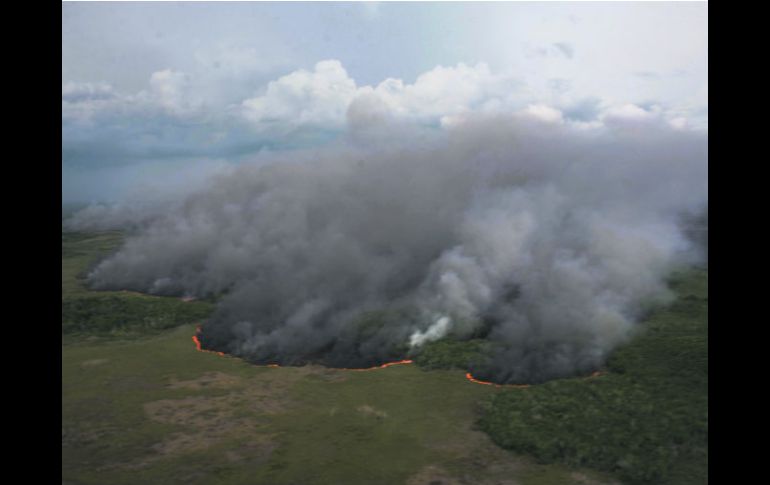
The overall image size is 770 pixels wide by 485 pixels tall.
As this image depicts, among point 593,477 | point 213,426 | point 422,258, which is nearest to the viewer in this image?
point 593,477

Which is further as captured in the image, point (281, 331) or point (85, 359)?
point (281, 331)

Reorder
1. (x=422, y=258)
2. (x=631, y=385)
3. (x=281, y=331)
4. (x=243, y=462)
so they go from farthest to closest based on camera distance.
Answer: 1. (x=422, y=258)
2. (x=281, y=331)
3. (x=631, y=385)
4. (x=243, y=462)

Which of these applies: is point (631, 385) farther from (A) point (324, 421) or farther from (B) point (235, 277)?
(B) point (235, 277)

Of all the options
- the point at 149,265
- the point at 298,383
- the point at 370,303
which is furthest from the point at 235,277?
the point at 298,383

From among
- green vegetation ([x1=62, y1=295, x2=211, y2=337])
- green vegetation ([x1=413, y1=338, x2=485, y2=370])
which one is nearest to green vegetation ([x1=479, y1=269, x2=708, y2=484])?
→ green vegetation ([x1=413, y1=338, x2=485, y2=370])

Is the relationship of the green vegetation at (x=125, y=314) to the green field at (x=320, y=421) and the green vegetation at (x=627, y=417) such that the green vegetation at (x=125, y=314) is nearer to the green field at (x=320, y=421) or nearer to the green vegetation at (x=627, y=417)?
the green field at (x=320, y=421)

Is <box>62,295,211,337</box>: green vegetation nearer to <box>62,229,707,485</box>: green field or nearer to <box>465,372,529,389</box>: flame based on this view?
<box>62,229,707,485</box>: green field

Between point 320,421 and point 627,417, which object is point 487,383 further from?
point 320,421

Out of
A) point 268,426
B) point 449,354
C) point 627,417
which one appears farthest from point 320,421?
point 627,417
